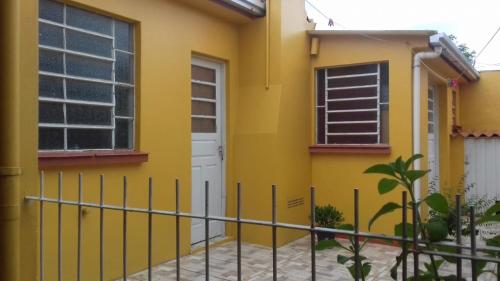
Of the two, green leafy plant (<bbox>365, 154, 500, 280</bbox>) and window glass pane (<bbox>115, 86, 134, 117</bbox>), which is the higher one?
window glass pane (<bbox>115, 86, 134, 117</bbox>)

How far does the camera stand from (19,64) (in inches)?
103

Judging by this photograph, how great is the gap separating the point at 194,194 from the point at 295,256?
5.02 ft

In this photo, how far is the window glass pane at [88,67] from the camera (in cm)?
400

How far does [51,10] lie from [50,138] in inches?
46.6

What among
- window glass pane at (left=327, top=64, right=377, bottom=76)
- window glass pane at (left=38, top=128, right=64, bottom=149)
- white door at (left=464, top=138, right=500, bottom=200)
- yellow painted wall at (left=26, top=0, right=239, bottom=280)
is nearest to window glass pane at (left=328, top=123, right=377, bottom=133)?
window glass pane at (left=327, top=64, right=377, bottom=76)

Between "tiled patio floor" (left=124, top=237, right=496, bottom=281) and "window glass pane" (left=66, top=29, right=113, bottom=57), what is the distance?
7.83 feet

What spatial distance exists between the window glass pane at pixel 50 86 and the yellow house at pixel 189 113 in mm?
18

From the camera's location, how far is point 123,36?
457cm

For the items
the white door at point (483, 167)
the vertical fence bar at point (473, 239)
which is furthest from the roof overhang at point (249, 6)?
the white door at point (483, 167)

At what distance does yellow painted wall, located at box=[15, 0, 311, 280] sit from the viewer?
3725 mm

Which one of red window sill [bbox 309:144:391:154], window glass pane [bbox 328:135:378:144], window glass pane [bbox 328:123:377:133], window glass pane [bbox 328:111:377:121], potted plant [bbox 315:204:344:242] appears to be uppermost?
window glass pane [bbox 328:111:377:121]

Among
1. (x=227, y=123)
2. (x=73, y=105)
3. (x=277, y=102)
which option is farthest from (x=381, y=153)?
(x=73, y=105)

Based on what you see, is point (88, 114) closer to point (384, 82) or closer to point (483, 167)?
point (384, 82)

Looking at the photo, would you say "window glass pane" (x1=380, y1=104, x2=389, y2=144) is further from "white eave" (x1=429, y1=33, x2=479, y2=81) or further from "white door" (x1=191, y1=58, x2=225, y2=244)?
"white door" (x1=191, y1=58, x2=225, y2=244)
